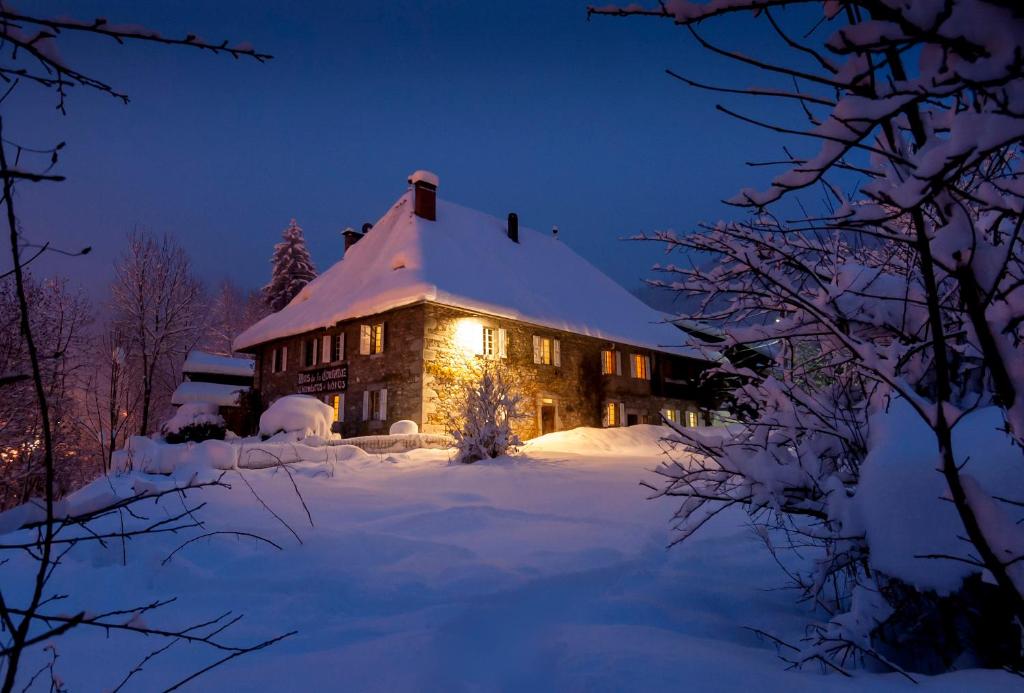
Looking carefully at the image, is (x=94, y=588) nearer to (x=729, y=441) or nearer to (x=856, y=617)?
(x=729, y=441)

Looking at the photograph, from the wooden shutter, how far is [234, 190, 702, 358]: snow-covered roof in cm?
82

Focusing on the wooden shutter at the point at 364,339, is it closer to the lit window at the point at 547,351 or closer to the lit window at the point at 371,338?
the lit window at the point at 371,338

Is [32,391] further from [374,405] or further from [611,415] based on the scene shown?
[611,415]

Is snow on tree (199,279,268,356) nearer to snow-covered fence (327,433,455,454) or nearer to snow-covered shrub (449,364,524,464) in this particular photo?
snow-covered fence (327,433,455,454)

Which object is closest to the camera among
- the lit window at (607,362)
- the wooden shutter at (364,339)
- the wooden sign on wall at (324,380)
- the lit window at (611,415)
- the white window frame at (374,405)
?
the white window frame at (374,405)

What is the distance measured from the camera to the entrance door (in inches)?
809

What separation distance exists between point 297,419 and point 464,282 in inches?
275

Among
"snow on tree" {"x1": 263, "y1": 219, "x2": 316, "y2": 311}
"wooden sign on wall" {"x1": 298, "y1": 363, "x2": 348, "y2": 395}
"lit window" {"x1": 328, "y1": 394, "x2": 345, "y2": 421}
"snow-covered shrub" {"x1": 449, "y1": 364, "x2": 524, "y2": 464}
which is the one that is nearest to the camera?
"snow-covered shrub" {"x1": 449, "y1": 364, "x2": 524, "y2": 464}

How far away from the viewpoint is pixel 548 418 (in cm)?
2080

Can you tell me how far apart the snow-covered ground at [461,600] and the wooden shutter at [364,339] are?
13.9 metres

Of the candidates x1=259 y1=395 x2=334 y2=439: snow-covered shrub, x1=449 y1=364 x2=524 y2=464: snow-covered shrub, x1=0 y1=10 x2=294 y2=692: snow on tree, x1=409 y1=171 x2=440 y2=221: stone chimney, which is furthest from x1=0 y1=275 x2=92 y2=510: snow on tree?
x1=409 y1=171 x2=440 y2=221: stone chimney

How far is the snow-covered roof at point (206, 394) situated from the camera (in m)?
27.1

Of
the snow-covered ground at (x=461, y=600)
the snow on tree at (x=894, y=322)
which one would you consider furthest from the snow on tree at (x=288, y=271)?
the snow on tree at (x=894, y=322)

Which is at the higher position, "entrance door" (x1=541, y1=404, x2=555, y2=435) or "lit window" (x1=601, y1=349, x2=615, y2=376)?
"lit window" (x1=601, y1=349, x2=615, y2=376)
